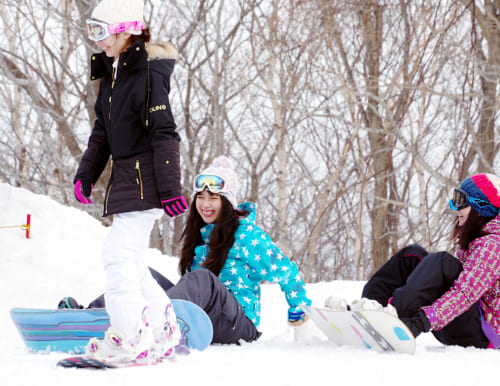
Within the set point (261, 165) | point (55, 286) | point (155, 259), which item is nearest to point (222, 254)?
point (55, 286)

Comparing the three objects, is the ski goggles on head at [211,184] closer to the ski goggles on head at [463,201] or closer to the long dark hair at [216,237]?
the long dark hair at [216,237]

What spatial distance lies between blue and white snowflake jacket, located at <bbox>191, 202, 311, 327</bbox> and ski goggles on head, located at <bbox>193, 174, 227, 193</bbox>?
0.20 meters

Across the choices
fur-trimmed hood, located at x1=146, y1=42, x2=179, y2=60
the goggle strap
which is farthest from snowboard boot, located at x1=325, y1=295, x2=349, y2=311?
the goggle strap

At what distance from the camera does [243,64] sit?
1088 cm

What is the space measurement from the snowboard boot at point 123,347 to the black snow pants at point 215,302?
24.0 inches

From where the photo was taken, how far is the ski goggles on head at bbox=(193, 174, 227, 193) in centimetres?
333

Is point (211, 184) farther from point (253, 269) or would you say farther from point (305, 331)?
point (305, 331)

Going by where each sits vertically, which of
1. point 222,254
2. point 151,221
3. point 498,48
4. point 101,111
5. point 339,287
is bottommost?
point 339,287

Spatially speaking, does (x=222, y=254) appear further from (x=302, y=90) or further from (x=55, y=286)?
(x=302, y=90)

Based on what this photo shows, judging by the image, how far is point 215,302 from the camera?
2.89 meters

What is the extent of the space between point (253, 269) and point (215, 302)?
393 millimetres

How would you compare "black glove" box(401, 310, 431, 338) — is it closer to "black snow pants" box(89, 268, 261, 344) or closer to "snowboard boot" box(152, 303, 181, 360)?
"black snow pants" box(89, 268, 261, 344)

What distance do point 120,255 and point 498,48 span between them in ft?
21.3

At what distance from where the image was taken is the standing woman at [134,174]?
209cm
